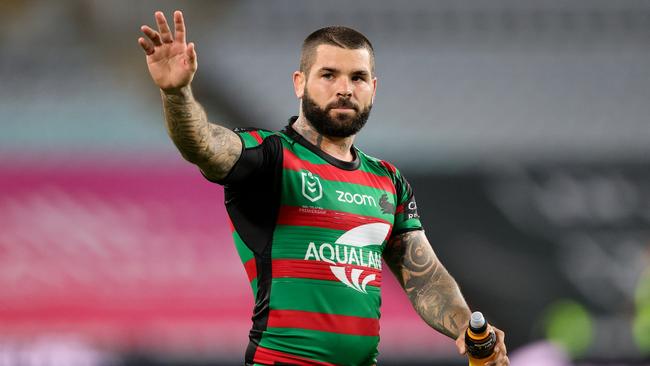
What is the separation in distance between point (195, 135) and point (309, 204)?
617 mm

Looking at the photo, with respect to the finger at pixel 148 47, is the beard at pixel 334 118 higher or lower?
higher

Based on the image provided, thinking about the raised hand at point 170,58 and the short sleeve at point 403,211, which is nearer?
the raised hand at point 170,58

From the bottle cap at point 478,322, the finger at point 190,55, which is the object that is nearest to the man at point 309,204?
the finger at point 190,55

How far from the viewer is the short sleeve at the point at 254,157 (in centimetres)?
418

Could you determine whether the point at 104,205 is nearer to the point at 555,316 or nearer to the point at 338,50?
the point at 555,316

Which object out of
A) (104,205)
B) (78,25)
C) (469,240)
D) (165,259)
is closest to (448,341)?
(469,240)

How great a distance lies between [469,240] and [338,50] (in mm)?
6561

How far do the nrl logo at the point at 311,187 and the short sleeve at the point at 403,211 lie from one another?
0.60m

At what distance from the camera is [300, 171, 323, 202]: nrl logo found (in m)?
4.39

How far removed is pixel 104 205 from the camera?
35.1ft

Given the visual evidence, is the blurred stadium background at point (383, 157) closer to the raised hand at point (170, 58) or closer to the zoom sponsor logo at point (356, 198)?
the zoom sponsor logo at point (356, 198)

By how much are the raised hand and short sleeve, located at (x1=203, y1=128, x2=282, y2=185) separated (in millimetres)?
408

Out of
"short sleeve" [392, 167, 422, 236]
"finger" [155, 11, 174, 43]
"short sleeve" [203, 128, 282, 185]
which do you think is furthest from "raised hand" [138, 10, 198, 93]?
"short sleeve" [392, 167, 422, 236]

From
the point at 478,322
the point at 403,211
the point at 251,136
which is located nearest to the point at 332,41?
the point at 251,136
